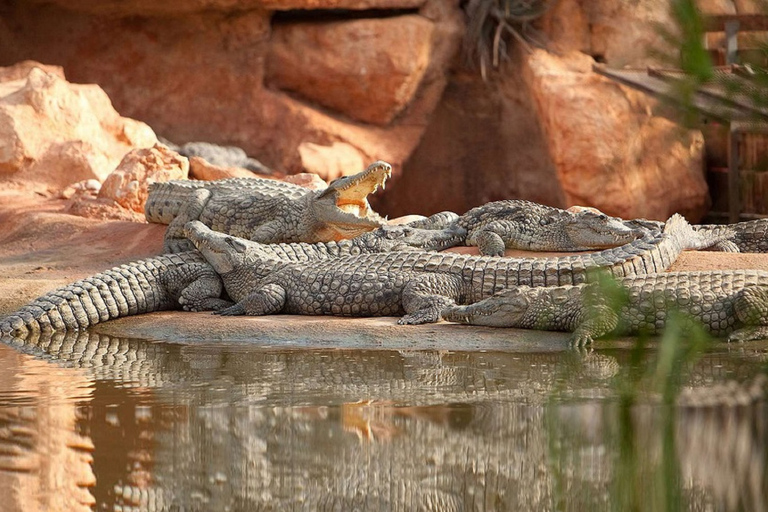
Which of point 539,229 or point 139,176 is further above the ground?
point 139,176

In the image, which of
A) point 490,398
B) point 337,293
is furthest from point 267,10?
point 490,398

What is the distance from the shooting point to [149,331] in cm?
675

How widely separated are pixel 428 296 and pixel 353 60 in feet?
29.8

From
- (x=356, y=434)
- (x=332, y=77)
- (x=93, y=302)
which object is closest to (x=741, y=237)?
(x=93, y=302)

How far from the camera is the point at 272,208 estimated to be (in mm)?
9164

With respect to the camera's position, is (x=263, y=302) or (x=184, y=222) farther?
(x=184, y=222)

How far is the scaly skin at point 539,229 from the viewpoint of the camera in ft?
27.0

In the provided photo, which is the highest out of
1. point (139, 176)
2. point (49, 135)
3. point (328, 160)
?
point (328, 160)

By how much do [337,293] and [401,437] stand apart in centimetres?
301

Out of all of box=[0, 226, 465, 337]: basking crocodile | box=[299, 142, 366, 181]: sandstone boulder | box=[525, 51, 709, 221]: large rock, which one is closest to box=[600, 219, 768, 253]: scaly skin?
box=[0, 226, 465, 337]: basking crocodile

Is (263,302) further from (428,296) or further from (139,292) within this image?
(428,296)

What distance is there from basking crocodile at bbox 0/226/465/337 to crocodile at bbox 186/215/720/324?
0.33 meters

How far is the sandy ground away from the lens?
6.05 meters

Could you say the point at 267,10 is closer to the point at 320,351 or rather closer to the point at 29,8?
the point at 29,8
